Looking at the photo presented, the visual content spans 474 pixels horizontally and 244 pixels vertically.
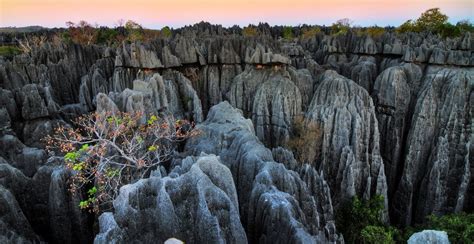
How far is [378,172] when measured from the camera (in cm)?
2134

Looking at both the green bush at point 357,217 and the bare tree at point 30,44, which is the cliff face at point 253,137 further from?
the bare tree at point 30,44

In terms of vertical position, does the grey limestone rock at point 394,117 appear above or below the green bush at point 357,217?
above

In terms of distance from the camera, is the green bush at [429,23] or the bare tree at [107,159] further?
the green bush at [429,23]

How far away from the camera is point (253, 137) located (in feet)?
52.3

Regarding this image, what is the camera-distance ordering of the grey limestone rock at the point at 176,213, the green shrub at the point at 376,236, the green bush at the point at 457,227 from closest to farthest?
the grey limestone rock at the point at 176,213 → the green bush at the point at 457,227 → the green shrub at the point at 376,236

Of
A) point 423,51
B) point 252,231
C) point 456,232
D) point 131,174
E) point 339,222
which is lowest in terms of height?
point 339,222

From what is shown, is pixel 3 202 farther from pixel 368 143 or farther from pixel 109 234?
pixel 368 143

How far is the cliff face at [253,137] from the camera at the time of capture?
10.6m

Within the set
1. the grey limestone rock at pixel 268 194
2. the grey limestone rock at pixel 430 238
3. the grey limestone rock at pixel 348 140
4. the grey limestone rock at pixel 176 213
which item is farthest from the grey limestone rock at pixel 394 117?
the grey limestone rock at pixel 176 213

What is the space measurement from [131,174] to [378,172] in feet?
44.9

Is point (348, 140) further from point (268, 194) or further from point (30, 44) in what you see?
point (30, 44)

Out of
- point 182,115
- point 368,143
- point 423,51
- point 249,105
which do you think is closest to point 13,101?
point 182,115

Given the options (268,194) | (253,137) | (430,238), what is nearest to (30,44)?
(253,137)

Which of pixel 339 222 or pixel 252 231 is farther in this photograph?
pixel 339 222
